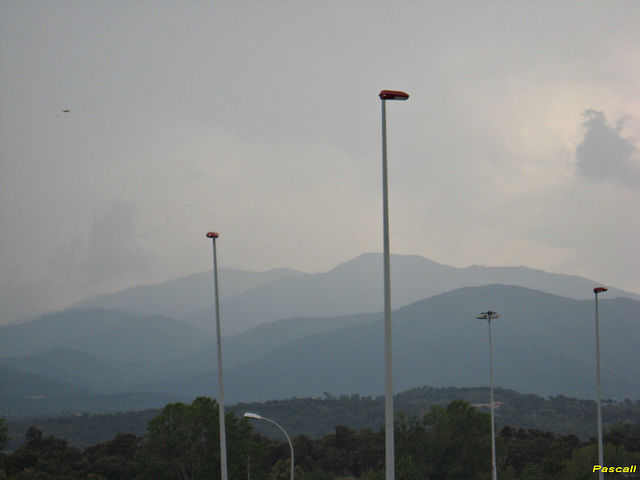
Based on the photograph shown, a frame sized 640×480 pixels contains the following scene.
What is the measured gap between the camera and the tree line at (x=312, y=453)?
5047 centimetres

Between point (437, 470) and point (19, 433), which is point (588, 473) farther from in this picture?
point (19, 433)

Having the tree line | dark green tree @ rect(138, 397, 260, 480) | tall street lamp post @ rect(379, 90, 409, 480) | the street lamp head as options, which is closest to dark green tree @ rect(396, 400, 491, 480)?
the tree line

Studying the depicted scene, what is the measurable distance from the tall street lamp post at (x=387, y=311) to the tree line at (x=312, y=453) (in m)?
34.2

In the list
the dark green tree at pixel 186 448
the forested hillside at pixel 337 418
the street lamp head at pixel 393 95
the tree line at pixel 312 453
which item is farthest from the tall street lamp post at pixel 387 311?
the forested hillside at pixel 337 418

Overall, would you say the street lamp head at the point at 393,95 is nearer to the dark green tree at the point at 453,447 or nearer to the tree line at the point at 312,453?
the tree line at the point at 312,453

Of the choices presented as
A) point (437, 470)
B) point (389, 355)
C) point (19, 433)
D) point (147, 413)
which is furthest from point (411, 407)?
point (389, 355)

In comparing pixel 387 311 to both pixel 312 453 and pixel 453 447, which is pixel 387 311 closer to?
pixel 453 447

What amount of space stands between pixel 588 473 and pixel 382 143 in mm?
43522

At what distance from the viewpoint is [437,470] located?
207 ft

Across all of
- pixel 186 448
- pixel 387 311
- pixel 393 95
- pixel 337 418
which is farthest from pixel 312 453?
pixel 337 418

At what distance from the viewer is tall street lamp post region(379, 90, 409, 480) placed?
57.6 ft

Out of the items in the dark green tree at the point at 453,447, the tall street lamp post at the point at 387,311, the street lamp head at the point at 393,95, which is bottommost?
the dark green tree at the point at 453,447

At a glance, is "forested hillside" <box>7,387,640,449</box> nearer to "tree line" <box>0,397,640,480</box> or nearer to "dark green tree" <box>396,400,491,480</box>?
"tree line" <box>0,397,640,480</box>

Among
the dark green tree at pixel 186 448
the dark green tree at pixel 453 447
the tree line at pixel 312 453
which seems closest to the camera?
the dark green tree at pixel 186 448
